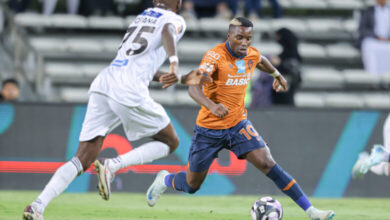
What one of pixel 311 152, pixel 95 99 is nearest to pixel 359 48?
pixel 311 152

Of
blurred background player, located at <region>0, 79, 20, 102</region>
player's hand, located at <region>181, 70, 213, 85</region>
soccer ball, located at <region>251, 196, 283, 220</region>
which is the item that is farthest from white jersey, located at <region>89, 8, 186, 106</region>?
blurred background player, located at <region>0, 79, 20, 102</region>

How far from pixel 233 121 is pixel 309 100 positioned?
307 inches

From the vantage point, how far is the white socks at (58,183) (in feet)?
19.9

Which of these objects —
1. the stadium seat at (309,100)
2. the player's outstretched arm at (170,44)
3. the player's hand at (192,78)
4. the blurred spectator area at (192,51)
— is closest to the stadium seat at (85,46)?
the blurred spectator area at (192,51)

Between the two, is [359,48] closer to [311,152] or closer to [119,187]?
[311,152]

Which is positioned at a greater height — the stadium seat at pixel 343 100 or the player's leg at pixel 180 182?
the player's leg at pixel 180 182

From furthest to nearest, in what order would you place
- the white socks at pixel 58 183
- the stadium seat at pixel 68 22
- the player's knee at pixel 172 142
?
the stadium seat at pixel 68 22 < the player's knee at pixel 172 142 < the white socks at pixel 58 183

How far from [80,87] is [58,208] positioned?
6.51 metres

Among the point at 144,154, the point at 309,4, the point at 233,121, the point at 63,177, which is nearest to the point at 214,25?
the point at 309,4

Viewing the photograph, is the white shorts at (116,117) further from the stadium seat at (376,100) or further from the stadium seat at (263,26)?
the stadium seat at (376,100)

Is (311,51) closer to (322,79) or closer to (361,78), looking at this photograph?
(322,79)

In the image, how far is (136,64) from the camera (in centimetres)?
648

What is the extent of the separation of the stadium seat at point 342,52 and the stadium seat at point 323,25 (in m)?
0.45

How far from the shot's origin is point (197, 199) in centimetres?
1029
